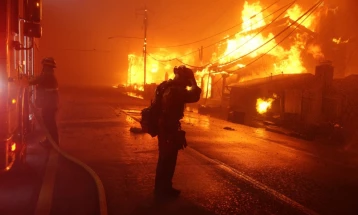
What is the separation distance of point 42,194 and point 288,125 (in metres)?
14.8

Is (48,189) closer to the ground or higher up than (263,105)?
closer to the ground

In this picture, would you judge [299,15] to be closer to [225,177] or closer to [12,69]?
[225,177]

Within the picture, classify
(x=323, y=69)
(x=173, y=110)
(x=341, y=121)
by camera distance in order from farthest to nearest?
(x=323, y=69)
(x=341, y=121)
(x=173, y=110)

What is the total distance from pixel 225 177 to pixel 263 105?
54.7 feet

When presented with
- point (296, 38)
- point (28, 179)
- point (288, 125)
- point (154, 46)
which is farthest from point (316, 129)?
point (154, 46)

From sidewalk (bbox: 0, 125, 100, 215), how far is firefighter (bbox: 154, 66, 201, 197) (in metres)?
1.04

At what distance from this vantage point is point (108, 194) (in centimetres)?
536

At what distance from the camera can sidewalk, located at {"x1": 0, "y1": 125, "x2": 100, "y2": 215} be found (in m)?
4.64

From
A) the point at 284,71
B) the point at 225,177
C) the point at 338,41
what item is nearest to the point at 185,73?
the point at 225,177

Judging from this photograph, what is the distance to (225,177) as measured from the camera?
257 inches

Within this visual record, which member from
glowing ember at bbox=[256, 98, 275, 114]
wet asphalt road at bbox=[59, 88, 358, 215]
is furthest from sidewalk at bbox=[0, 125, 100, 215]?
glowing ember at bbox=[256, 98, 275, 114]

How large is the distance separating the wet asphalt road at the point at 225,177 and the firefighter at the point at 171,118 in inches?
14.4

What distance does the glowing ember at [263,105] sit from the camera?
2220 cm

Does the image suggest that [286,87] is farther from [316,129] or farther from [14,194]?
[14,194]
